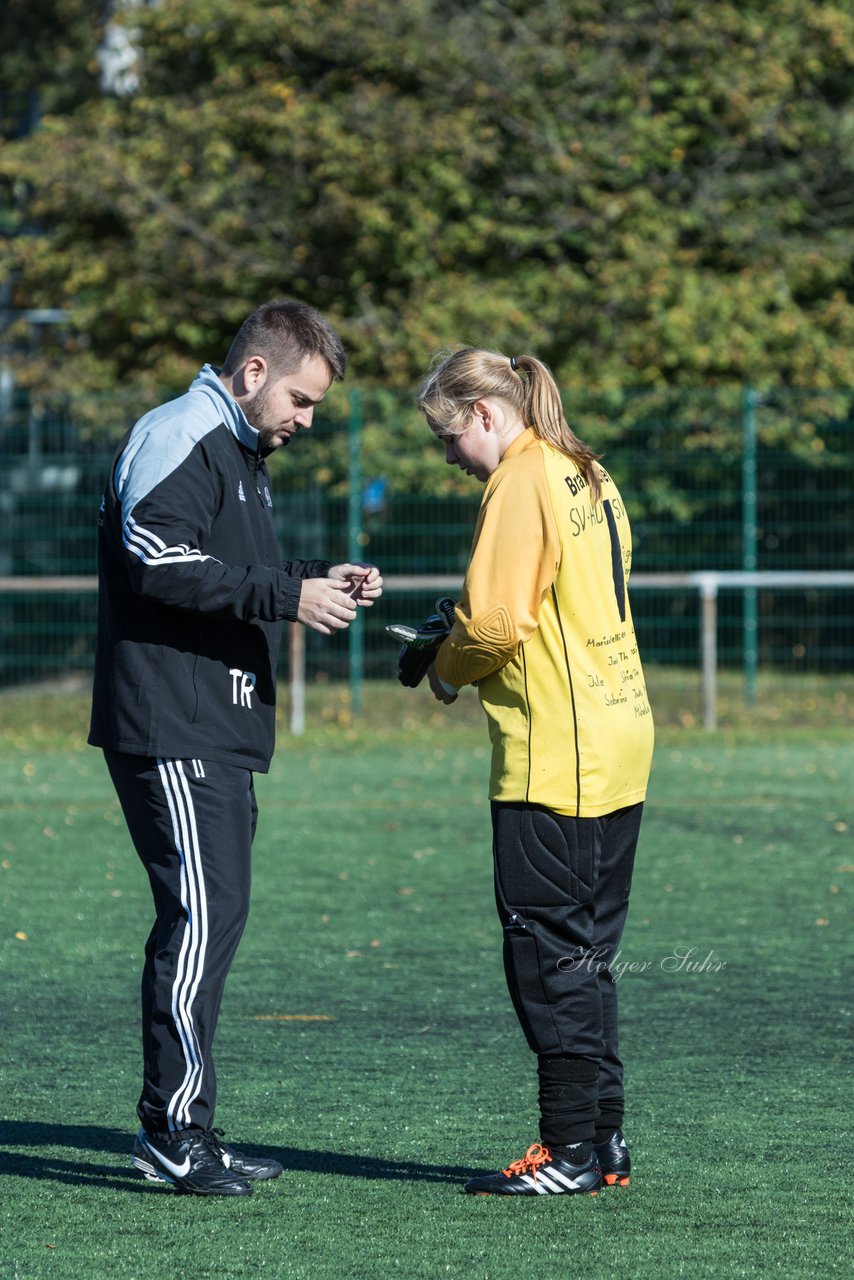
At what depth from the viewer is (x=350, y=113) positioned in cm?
1952

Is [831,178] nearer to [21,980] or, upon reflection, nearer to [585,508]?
[21,980]

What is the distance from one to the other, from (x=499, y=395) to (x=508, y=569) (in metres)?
0.42

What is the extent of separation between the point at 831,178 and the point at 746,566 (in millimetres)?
5861

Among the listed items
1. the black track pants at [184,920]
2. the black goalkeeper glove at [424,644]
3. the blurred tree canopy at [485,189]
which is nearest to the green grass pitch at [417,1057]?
the black track pants at [184,920]

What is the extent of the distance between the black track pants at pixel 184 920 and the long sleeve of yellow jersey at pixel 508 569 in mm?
662

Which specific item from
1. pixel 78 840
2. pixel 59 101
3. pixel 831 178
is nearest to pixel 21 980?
pixel 78 840

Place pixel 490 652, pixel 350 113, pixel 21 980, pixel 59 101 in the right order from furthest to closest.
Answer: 1. pixel 59 101
2. pixel 350 113
3. pixel 21 980
4. pixel 490 652

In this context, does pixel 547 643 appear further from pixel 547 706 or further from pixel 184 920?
pixel 184 920

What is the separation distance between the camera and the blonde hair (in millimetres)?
4344

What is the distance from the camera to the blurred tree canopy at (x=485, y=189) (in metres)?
19.1

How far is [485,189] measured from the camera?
1981cm

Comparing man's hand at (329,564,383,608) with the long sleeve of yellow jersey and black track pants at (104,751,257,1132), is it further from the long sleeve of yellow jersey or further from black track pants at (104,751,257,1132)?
black track pants at (104,751,257,1132)

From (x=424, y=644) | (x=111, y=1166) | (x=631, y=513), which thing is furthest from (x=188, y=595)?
(x=631, y=513)

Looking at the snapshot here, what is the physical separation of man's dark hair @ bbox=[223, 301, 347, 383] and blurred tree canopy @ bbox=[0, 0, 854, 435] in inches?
563
